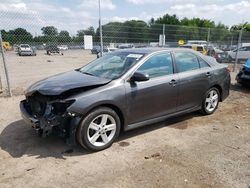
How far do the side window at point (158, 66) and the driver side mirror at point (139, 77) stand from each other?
0.21 m

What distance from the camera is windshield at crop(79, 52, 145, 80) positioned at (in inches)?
160

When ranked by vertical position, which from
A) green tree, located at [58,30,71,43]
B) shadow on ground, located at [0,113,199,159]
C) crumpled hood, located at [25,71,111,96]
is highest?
green tree, located at [58,30,71,43]

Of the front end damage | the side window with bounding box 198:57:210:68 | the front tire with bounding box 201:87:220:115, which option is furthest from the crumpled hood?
the front tire with bounding box 201:87:220:115

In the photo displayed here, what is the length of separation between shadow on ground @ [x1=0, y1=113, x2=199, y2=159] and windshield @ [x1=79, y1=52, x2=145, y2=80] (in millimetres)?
1190

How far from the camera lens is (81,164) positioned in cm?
335

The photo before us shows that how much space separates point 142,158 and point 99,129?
806 mm

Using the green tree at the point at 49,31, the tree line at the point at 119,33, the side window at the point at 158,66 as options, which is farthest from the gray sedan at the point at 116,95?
the tree line at the point at 119,33

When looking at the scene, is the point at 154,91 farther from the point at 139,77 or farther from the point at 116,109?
the point at 116,109

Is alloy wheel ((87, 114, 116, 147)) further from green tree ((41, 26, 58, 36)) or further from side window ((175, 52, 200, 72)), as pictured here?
green tree ((41, 26, 58, 36))

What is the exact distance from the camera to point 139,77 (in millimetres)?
3811

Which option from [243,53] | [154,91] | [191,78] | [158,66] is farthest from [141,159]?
[243,53]

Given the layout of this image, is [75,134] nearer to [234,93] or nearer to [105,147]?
[105,147]

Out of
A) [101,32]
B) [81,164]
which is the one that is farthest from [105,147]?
[101,32]

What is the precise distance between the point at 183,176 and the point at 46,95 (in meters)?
2.32
